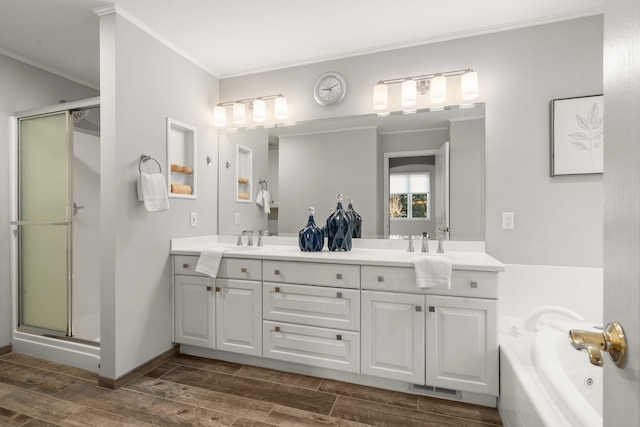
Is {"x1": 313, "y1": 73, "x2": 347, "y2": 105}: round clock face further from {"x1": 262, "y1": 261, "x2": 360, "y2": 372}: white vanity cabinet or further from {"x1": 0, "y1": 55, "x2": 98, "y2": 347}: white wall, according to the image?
{"x1": 0, "y1": 55, "x2": 98, "y2": 347}: white wall

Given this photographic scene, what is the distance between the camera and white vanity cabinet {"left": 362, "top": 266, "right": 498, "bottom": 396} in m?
1.92

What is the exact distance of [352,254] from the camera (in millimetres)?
2375

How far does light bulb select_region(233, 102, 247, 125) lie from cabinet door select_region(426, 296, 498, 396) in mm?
2221

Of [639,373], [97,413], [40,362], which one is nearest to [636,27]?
[639,373]

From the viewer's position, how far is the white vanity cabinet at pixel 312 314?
2.17m

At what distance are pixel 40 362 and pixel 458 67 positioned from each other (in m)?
3.86

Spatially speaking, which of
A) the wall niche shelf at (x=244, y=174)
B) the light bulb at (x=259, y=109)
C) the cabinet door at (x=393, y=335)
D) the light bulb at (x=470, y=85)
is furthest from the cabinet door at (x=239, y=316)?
the light bulb at (x=470, y=85)

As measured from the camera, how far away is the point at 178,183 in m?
2.81

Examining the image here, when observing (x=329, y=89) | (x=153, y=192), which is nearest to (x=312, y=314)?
(x=153, y=192)

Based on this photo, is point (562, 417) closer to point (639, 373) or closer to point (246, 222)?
point (639, 373)

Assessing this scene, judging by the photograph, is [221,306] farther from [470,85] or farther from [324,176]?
[470,85]

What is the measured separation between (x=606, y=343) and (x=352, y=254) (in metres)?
1.86

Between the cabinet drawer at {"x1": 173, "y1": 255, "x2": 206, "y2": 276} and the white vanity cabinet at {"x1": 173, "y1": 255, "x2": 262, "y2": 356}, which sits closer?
the white vanity cabinet at {"x1": 173, "y1": 255, "x2": 262, "y2": 356}

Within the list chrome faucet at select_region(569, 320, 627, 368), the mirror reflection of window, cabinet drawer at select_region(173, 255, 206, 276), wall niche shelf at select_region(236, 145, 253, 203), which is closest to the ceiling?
wall niche shelf at select_region(236, 145, 253, 203)
